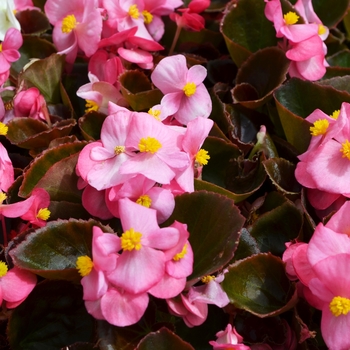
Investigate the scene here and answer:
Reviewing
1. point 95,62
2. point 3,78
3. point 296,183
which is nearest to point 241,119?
point 296,183

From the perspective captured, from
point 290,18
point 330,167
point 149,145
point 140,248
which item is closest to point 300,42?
point 290,18

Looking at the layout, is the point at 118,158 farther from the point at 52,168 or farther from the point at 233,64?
the point at 233,64

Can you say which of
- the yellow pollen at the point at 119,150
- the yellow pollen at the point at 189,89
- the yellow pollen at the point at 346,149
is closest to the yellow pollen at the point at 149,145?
the yellow pollen at the point at 119,150

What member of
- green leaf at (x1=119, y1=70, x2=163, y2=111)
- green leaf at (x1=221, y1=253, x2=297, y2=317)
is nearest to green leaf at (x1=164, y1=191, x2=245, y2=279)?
green leaf at (x1=221, y1=253, x2=297, y2=317)

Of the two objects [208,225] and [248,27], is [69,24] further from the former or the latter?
[208,225]

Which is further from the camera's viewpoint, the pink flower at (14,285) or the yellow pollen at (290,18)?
the yellow pollen at (290,18)

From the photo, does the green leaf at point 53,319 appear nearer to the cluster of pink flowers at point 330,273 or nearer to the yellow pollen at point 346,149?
the cluster of pink flowers at point 330,273
